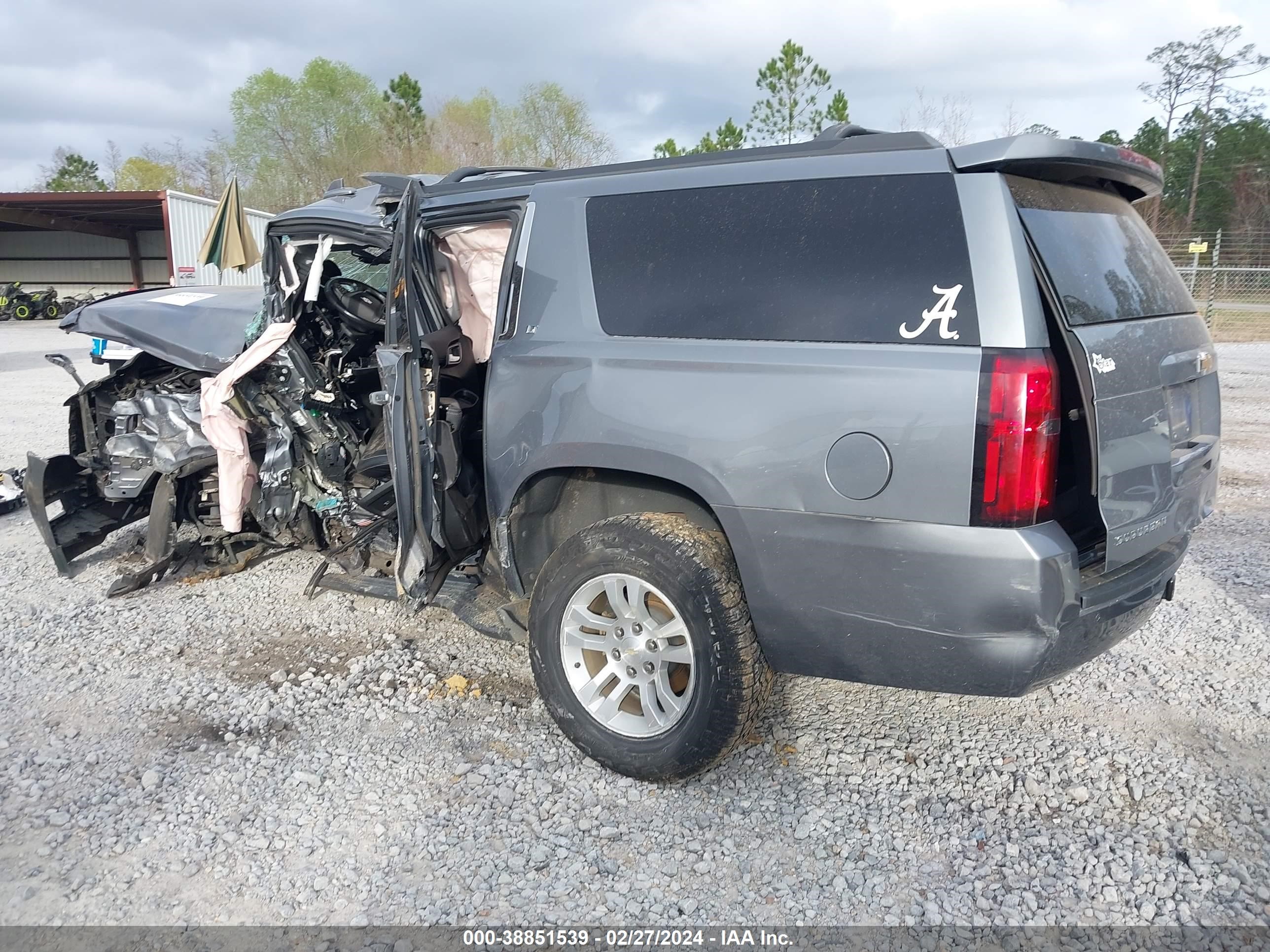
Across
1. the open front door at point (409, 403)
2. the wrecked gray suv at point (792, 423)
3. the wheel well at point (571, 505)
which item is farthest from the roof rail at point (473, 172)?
the wheel well at point (571, 505)

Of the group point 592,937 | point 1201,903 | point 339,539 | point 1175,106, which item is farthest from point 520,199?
point 1175,106

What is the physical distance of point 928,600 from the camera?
8.34 feet

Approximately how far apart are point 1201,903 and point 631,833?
166 cm

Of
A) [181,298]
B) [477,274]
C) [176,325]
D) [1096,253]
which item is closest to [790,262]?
[1096,253]

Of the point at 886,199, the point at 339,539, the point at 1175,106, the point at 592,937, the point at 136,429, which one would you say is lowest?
the point at 592,937

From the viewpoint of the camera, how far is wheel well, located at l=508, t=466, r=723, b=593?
3236 millimetres

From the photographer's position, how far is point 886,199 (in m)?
2.67

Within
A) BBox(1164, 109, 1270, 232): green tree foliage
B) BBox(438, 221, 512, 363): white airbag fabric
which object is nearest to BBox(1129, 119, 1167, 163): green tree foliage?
BBox(1164, 109, 1270, 232): green tree foliage

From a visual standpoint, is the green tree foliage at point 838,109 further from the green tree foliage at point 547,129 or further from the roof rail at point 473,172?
the roof rail at point 473,172

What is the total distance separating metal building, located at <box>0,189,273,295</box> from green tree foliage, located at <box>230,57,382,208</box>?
929cm

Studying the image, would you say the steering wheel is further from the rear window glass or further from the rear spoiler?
the rear window glass

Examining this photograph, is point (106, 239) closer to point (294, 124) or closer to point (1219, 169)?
point (294, 124)

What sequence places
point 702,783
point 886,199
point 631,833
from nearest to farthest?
1. point 886,199
2. point 631,833
3. point 702,783

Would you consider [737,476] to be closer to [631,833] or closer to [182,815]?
[631,833]
